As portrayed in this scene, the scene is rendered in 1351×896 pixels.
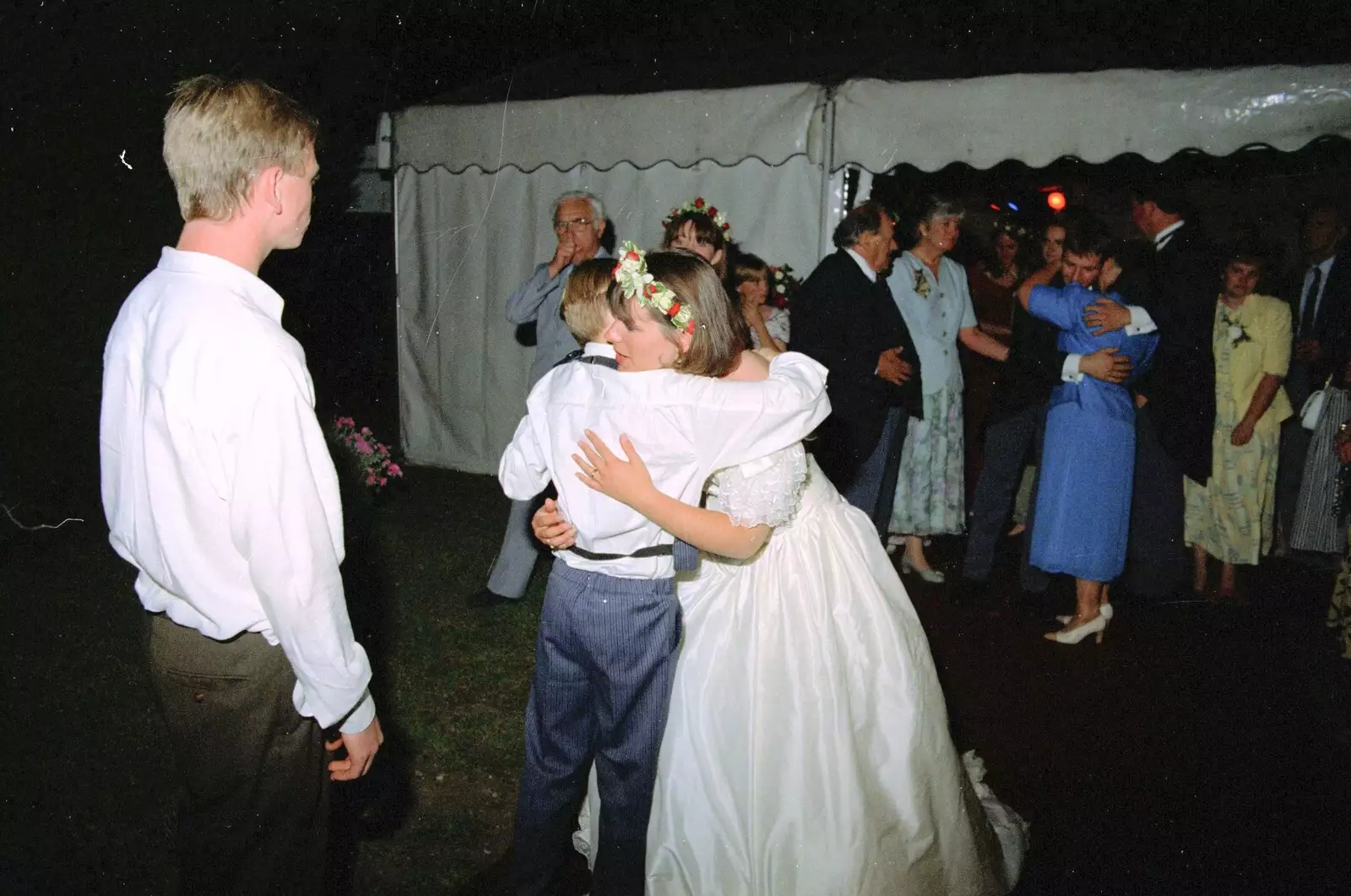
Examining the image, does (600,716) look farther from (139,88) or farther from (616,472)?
(139,88)

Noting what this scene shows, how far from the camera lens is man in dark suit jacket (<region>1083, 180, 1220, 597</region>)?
446cm

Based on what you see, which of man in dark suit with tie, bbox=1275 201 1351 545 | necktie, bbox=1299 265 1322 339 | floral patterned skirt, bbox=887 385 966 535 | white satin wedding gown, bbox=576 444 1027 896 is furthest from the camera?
necktie, bbox=1299 265 1322 339

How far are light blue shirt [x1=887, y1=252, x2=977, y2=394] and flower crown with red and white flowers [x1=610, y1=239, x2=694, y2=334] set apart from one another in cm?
330

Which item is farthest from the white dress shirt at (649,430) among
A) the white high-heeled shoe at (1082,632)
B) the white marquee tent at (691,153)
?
the white marquee tent at (691,153)

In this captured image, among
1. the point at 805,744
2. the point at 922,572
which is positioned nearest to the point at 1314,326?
the point at 922,572

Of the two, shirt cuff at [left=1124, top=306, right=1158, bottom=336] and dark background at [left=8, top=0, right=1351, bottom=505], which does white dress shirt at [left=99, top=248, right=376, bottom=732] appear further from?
dark background at [left=8, top=0, right=1351, bottom=505]

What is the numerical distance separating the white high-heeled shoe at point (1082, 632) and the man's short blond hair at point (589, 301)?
327 centimetres

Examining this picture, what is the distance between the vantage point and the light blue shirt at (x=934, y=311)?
509 cm

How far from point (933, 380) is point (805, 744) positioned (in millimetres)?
3295

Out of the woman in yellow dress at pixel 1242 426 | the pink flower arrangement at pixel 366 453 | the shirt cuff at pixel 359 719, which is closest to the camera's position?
the shirt cuff at pixel 359 719

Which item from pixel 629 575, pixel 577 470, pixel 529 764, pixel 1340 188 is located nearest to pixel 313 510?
pixel 577 470

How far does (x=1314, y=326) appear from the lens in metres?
5.65

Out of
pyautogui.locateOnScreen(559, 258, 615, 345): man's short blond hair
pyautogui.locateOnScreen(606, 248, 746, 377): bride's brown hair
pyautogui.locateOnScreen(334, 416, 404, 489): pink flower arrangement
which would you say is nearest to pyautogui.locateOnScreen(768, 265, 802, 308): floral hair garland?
pyautogui.locateOnScreen(334, 416, 404, 489): pink flower arrangement

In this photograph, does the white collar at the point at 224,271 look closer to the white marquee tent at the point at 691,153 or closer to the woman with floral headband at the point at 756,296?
the woman with floral headband at the point at 756,296
